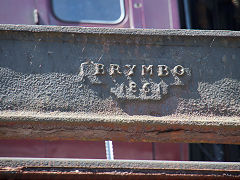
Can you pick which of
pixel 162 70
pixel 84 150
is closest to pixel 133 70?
pixel 162 70

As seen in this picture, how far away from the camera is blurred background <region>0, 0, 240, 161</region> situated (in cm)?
316

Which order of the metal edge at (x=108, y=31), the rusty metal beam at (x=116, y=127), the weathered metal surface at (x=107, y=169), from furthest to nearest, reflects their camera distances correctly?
the metal edge at (x=108, y=31) → the rusty metal beam at (x=116, y=127) → the weathered metal surface at (x=107, y=169)

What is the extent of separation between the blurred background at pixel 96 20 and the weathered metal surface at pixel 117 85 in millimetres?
635

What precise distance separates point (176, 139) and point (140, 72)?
0.36m

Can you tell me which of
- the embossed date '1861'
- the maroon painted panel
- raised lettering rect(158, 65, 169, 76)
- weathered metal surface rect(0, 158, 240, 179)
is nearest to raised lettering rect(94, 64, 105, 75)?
the embossed date '1861'

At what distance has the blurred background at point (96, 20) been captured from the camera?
10.4ft

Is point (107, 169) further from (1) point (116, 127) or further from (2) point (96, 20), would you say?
(2) point (96, 20)

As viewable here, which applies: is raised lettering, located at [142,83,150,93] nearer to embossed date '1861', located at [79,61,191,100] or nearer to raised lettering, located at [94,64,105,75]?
embossed date '1861', located at [79,61,191,100]

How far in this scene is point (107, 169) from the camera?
2.37 m

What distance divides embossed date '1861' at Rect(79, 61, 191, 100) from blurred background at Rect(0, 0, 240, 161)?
0.70 m

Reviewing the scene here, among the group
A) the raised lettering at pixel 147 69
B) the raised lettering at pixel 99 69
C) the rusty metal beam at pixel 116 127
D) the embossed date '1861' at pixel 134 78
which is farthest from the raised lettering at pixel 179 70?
the raised lettering at pixel 99 69

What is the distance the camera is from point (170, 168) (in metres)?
2.42

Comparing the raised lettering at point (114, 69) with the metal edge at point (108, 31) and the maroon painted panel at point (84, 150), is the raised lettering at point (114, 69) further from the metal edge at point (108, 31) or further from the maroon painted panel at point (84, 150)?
the maroon painted panel at point (84, 150)

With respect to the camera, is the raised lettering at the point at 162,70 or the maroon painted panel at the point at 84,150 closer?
the raised lettering at the point at 162,70
